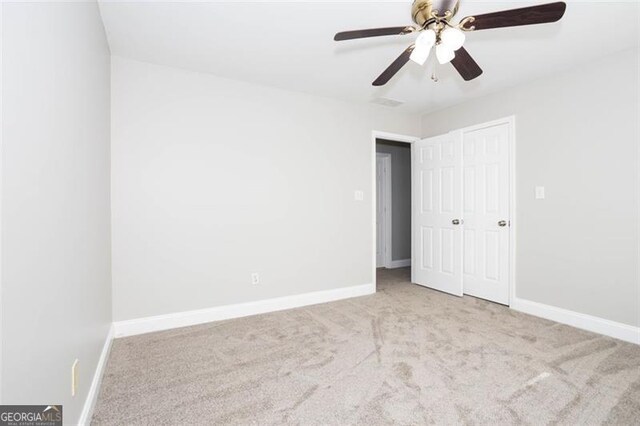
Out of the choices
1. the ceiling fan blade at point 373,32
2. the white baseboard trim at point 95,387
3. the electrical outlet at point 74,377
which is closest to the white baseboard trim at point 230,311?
the white baseboard trim at point 95,387

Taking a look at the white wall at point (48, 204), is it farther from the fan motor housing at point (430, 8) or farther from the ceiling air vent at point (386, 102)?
the ceiling air vent at point (386, 102)

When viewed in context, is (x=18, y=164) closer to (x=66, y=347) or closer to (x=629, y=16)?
(x=66, y=347)

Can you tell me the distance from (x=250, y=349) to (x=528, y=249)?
3.05 metres

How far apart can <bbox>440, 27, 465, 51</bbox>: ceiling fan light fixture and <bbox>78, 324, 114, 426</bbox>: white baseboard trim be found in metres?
2.67

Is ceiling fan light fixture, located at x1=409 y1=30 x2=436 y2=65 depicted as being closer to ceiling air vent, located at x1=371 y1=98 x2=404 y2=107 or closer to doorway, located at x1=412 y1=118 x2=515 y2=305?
ceiling air vent, located at x1=371 y1=98 x2=404 y2=107

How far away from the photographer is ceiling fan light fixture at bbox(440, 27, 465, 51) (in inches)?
63.1

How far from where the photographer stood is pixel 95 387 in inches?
74.0

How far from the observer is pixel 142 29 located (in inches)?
94.5

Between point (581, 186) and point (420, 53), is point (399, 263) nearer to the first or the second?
point (581, 186)

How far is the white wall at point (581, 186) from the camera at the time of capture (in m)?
2.68

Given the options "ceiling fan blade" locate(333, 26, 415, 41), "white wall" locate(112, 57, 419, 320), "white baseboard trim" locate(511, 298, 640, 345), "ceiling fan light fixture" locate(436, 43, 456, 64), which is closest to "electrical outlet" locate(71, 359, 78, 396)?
"white wall" locate(112, 57, 419, 320)

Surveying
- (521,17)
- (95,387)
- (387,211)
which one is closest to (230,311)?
(95,387)

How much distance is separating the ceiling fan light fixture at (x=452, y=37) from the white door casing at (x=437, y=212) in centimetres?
259

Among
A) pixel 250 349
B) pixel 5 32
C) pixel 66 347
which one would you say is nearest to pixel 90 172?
pixel 66 347
